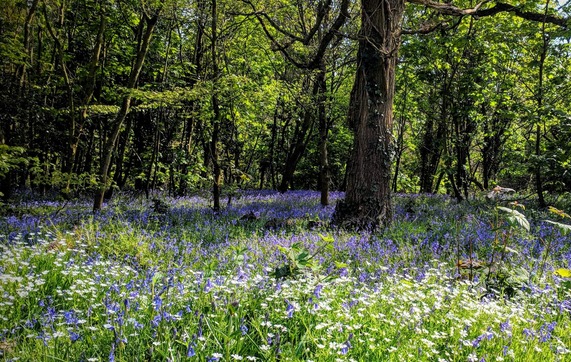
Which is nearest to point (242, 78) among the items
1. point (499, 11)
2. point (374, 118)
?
point (374, 118)

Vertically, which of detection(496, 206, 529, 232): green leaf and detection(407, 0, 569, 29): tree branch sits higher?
detection(407, 0, 569, 29): tree branch

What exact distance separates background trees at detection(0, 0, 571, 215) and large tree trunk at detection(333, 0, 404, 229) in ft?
0.17

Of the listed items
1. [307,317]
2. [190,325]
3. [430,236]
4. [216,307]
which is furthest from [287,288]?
[430,236]

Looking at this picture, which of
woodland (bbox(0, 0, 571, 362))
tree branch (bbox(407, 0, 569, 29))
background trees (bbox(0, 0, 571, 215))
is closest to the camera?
woodland (bbox(0, 0, 571, 362))

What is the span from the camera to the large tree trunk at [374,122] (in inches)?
277

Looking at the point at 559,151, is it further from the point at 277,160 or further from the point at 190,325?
the point at 277,160

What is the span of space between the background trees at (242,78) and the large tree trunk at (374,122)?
0.17ft

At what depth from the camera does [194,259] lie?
5.19m

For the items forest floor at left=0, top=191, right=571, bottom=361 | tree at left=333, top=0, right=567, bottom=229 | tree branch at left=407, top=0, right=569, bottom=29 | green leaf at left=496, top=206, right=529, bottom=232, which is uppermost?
tree branch at left=407, top=0, right=569, bottom=29

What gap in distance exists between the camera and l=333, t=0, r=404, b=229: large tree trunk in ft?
23.1

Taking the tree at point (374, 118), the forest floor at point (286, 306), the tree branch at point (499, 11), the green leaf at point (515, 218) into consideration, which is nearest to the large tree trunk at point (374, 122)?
the tree at point (374, 118)

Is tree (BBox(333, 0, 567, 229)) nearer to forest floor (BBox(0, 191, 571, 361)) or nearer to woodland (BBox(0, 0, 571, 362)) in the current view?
woodland (BBox(0, 0, 571, 362))

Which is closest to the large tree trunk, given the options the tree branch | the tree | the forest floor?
the tree

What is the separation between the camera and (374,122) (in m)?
7.05
